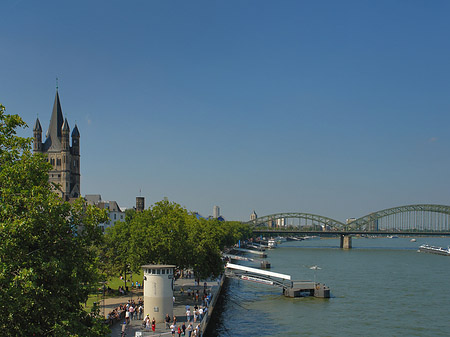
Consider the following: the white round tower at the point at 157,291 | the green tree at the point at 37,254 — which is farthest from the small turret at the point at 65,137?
the green tree at the point at 37,254

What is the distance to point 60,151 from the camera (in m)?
161

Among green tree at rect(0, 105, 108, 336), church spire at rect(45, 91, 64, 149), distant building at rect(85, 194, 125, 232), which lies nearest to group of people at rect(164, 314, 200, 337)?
green tree at rect(0, 105, 108, 336)

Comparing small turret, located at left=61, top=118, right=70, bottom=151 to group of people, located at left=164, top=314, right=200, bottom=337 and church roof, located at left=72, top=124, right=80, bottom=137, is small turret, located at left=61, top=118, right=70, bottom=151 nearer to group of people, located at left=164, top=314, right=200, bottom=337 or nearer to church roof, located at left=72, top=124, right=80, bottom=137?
church roof, located at left=72, top=124, right=80, bottom=137

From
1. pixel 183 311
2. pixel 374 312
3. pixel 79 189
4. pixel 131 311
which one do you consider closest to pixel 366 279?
pixel 374 312

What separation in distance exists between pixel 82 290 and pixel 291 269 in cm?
8524

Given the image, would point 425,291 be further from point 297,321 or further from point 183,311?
point 183,311

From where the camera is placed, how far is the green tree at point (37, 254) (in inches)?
695

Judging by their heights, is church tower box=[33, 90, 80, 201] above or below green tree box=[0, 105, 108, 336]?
above

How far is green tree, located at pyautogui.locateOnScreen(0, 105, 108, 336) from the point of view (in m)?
17.7

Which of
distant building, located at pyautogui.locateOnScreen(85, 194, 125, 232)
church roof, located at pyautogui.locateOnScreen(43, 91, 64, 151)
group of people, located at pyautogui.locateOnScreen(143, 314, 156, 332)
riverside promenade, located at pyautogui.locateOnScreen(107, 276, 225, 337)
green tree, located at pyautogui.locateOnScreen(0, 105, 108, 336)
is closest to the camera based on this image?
green tree, located at pyautogui.locateOnScreen(0, 105, 108, 336)

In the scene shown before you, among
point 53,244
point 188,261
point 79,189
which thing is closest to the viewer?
point 53,244

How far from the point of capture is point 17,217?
1898 cm

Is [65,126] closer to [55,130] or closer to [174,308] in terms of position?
[55,130]

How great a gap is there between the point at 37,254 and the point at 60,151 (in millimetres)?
150810
